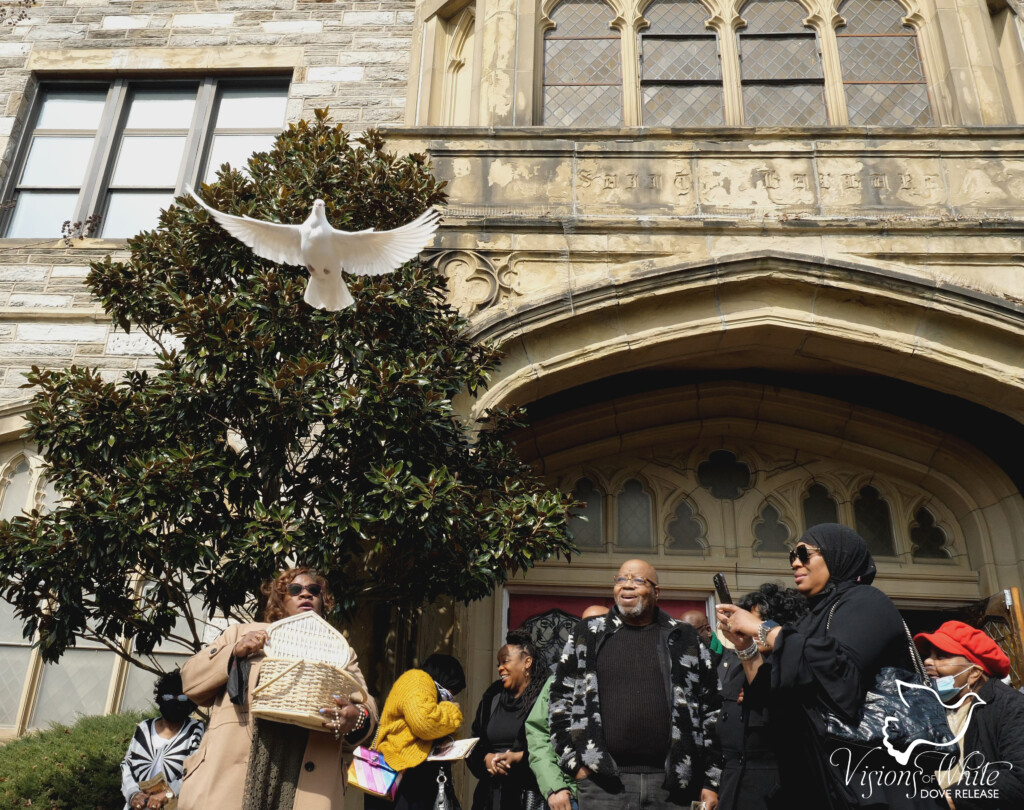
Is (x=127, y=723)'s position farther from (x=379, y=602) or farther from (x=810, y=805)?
(x=810, y=805)

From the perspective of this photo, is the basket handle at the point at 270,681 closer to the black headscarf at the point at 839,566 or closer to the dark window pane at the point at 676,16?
the black headscarf at the point at 839,566

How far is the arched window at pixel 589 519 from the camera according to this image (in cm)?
802

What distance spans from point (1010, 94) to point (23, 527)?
8.96 metres

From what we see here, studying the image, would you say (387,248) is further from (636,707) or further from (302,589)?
(636,707)

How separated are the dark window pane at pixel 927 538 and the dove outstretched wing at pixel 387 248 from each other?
513 cm

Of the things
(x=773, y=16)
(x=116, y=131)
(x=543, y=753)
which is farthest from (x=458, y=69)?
(x=543, y=753)

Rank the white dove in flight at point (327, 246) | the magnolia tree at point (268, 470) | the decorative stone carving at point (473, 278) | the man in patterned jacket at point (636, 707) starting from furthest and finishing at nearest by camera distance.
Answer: the decorative stone carving at point (473, 278)
the white dove in flight at point (327, 246)
the magnolia tree at point (268, 470)
the man in patterned jacket at point (636, 707)

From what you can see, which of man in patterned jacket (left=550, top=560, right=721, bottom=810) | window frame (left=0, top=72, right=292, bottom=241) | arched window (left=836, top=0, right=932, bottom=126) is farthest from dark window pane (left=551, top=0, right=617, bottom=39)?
man in patterned jacket (left=550, top=560, right=721, bottom=810)

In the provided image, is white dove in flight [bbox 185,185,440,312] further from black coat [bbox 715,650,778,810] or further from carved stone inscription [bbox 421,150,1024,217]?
black coat [bbox 715,650,778,810]

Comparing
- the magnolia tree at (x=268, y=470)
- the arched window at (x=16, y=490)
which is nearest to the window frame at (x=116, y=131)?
the arched window at (x=16, y=490)

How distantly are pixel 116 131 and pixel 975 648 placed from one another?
30.3 feet

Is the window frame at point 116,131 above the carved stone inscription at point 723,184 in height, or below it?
above

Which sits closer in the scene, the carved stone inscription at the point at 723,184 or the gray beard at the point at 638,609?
the gray beard at the point at 638,609

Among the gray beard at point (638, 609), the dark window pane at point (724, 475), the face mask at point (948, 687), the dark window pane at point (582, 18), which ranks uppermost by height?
the dark window pane at point (582, 18)
